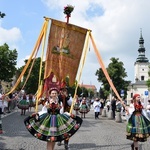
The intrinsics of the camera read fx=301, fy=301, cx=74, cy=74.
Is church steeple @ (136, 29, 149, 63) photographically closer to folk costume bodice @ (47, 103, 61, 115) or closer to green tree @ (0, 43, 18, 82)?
green tree @ (0, 43, 18, 82)

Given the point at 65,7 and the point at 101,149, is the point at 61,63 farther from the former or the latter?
the point at 101,149

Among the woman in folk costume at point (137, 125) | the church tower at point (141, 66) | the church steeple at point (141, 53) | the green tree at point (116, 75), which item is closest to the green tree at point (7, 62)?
the green tree at point (116, 75)

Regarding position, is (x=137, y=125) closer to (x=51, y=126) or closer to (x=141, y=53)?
(x=51, y=126)

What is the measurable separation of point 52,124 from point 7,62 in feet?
110

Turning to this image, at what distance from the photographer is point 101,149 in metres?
8.69

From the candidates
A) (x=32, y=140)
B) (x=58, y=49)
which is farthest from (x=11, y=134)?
(x=58, y=49)

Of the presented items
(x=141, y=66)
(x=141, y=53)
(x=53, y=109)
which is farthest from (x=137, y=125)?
(x=141, y=66)

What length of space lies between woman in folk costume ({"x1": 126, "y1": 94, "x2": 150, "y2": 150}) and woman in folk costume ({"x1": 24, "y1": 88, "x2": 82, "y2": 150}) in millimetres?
1683

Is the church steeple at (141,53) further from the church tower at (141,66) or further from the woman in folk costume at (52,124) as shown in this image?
the woman in folk costume at (52,124)

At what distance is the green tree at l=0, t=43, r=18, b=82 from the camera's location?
37656mm

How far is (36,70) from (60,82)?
59.8 meters

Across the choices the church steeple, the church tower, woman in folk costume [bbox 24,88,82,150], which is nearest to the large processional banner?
woman in folk costume [bbox 24,88,82,150]

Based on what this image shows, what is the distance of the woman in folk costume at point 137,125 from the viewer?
783 centimetres

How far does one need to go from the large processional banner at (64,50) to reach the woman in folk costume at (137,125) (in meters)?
2.88
